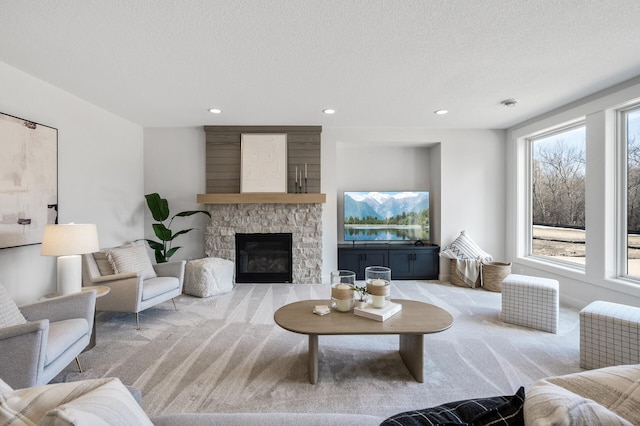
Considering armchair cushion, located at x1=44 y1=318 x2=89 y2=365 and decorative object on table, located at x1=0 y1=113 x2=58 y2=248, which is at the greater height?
decorative object on table, located at x1=0 y1=113 x2=58 y2=248

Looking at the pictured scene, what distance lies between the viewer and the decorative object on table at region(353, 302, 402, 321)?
81.8 inches

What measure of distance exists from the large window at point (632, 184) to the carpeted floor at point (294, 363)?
81cm

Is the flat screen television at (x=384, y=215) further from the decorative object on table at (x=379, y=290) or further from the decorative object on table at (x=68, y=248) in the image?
the decorative object on table at (x=68, y=248)

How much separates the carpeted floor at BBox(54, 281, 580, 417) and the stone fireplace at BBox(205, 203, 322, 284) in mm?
1418

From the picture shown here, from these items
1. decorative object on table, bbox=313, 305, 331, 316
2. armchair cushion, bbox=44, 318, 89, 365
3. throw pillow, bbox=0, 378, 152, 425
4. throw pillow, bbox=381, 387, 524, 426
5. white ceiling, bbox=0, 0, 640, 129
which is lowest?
armchair cushion, bbox=44, 318, 89, 365

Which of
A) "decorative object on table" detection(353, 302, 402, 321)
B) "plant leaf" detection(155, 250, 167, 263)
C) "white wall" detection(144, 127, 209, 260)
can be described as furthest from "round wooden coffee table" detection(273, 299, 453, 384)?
"white wall" detection(144, 127, 209, 260)

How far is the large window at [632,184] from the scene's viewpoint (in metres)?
3.04

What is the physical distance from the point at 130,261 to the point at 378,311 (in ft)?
8.77

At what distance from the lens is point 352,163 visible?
5.27 m

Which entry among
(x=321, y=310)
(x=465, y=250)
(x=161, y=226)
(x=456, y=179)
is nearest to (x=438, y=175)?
(x=456, y=179)

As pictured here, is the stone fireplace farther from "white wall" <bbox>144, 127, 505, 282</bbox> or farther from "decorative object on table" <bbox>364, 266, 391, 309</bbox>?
"decorative object on table" <bbox>364, 266, 391, 309</bbox>

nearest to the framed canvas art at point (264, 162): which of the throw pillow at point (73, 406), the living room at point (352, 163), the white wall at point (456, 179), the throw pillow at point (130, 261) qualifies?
the living room at point (352, 163)

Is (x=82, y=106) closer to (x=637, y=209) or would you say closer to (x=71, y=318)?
(x=71, y=318)

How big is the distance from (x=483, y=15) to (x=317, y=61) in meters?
1.24
